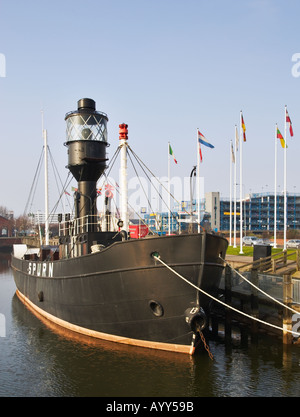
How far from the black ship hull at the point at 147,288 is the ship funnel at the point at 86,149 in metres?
4.75

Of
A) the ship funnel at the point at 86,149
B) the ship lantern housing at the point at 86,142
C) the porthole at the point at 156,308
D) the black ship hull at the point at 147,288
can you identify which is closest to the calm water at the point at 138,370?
the black ship hull at the point at 147,288

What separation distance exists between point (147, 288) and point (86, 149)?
27.9 feet

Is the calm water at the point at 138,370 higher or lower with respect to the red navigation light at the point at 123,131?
lower

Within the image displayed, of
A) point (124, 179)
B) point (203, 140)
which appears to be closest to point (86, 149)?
point (124, 179)

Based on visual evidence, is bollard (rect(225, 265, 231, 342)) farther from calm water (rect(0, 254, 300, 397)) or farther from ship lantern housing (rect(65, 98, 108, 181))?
ship lantern housing (rect(65, 98, 108, 181))

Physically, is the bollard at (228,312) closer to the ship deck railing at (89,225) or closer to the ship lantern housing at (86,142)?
the ship deck railing at (89,225)

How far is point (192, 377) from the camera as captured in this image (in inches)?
423

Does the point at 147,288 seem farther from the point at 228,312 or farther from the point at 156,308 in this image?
the point at 228,312

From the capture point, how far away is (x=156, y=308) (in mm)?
11945

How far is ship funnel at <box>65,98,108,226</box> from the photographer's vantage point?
1758 centimetres

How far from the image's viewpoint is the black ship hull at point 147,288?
11438 millimetres

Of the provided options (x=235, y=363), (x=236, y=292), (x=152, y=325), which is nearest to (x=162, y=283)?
(x=152, y=325)

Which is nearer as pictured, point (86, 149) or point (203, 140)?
point (86, 149)
